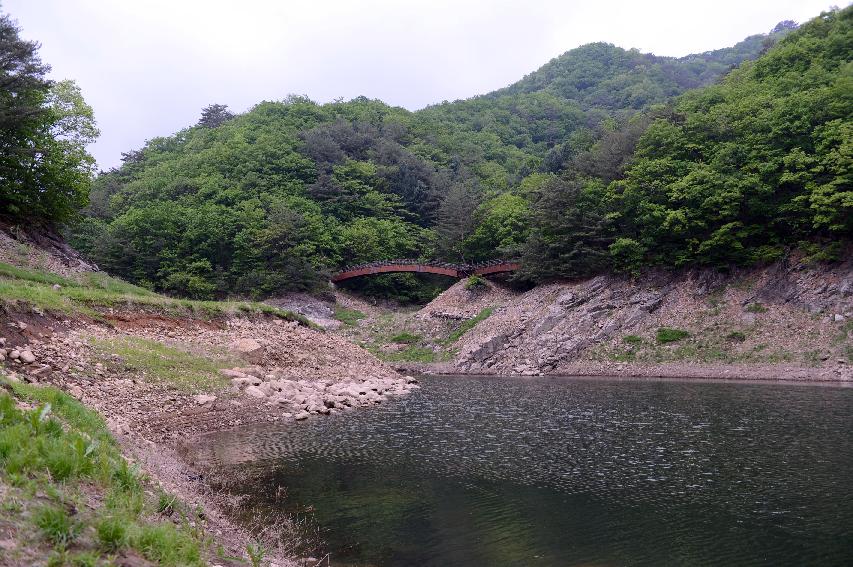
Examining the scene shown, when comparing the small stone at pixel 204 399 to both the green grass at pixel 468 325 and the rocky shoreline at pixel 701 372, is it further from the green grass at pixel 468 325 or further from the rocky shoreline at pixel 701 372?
the green grass at pixel 468 325

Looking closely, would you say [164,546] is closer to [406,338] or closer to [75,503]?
[75,503]

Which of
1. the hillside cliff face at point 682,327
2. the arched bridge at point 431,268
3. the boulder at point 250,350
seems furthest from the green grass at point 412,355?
the boulder at point 250,350

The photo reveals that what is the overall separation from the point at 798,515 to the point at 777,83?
52540 millimetres

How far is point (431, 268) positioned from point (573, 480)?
178ft

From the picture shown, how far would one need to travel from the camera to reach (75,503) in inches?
330

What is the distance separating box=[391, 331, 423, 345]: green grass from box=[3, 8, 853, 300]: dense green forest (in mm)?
12524

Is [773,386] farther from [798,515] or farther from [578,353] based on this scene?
[798,515]

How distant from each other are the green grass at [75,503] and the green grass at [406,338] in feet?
154

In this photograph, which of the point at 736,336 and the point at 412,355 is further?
the point at 412,355

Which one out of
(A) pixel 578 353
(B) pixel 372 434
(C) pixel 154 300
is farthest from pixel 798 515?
(A) pixel 578 353

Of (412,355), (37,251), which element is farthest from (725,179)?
(37,251)

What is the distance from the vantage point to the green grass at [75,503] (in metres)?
7.18

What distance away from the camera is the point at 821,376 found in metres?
35.8

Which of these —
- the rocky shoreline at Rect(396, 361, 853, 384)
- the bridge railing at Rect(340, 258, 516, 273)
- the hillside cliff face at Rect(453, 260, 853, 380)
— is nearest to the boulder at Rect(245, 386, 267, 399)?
the rocky shoreline at Rect(396, 361, 853, 384)
